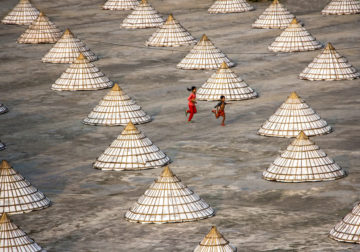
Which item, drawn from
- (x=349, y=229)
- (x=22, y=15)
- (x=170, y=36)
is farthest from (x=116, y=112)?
(x=22, y=15)

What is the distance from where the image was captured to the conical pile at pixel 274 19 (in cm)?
3994

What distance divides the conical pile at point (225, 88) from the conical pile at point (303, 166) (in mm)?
8013

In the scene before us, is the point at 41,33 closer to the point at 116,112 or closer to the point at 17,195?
the point at 116,112

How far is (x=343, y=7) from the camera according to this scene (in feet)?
138

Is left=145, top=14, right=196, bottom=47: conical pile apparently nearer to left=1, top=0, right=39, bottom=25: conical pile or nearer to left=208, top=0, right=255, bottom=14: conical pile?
left=208, top=0, right=255, bottom=14: conical pile

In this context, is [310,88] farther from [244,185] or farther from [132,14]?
[132,14]

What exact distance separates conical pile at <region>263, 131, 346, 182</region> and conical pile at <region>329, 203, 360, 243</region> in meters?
3.56

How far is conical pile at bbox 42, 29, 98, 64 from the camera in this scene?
118 ft

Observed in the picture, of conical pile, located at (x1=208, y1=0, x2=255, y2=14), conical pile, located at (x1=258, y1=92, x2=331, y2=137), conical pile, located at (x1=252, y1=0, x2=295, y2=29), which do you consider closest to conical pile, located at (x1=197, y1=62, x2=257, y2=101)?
conical pile, located at (x1=258, y1=92, x2=331, y2=137)

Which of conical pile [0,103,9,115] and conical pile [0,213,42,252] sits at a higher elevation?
conical pile [0,213,42,252]

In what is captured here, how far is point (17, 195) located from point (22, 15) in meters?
24.5

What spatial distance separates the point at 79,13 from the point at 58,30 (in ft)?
21.0

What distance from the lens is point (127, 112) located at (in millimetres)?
27594

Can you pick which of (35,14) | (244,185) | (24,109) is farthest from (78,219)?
(35,14)
